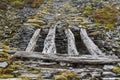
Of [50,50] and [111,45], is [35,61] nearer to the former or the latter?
[50,50]

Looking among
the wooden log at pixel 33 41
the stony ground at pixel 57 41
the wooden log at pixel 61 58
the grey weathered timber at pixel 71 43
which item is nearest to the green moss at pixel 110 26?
the stony ground at pixel 57 41

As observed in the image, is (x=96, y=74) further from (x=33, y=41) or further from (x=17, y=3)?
(x=17, y=3)

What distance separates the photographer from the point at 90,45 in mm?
8500

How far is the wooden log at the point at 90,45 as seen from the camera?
7679mm

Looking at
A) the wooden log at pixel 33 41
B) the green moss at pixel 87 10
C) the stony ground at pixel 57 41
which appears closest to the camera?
the stony ground at pixel 57 41

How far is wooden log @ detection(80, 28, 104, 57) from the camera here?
25.2 feet

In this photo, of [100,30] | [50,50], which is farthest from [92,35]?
[50,50]

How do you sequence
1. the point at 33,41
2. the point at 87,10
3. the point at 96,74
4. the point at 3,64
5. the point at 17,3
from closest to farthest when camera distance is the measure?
the point at 96,74, the point at 3,64, the point at 33,41, the point at 87,10, the point at 17,3

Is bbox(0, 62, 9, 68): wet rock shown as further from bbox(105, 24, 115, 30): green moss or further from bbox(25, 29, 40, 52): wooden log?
bbox(105, 24, 115, 30): green moss

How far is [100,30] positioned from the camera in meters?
10.8

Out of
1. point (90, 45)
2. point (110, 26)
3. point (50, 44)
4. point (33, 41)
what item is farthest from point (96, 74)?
point (110, 26)

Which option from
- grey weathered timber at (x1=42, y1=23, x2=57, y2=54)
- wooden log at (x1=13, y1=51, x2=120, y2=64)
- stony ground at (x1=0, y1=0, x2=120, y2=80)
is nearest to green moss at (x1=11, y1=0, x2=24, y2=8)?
stony ground at (x1=0, y1=0, x2=120, y2=80)

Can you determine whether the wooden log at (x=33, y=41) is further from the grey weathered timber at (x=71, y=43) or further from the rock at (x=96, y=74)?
the rock at (x=96, y=74)

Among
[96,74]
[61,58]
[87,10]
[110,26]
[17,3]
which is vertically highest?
[17,3]
